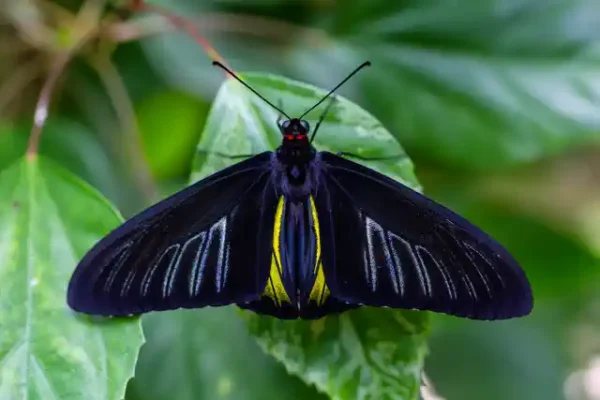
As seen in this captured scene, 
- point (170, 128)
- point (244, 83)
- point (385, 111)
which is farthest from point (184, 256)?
point (170, 128)

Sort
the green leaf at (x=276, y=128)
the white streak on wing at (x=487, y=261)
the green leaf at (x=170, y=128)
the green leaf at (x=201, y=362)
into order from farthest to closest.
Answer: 1. the green leaf at (x=170, y=128)
2. the green leaf at (x=201, y=362)
3. the green leaf at (x=276, y=128)
4. the white streak on wing at (x=487, y=261)

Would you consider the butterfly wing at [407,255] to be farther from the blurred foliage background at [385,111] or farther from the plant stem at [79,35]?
the plant stem at [79,35]

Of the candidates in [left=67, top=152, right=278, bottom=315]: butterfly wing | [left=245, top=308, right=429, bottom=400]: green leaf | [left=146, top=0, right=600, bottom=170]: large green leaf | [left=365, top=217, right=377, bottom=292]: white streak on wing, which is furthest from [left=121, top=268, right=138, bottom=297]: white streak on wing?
[left=146, top=0, right=600, bottom=170]: large green leaf

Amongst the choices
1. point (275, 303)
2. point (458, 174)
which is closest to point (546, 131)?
point (458, 174)

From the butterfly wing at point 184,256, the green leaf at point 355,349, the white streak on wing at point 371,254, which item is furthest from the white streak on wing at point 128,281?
the white streak on wing at point 371,254

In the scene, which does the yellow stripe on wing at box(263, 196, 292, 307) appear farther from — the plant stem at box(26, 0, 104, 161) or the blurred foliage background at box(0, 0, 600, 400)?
the plant stem at box(26, 0, 104, 161)

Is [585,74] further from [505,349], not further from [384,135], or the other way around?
[505,349]
